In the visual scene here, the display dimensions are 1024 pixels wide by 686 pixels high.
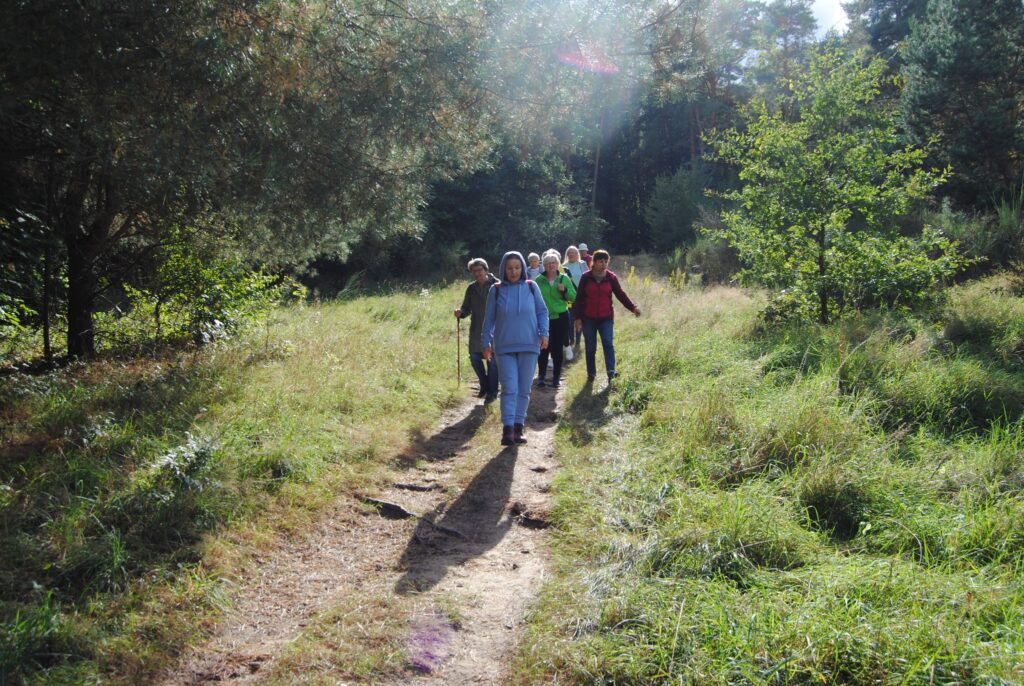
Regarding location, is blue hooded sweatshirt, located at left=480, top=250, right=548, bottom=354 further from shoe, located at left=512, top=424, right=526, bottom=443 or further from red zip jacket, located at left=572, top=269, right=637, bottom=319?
red zip jacket, located at left=572, top=269, right=637, bottom=319

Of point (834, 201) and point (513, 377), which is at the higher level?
point (834, 201)

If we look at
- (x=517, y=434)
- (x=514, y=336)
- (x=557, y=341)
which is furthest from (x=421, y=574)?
(x=557, y=341)

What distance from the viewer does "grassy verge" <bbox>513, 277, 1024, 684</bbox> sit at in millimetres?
2893

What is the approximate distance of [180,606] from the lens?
3.62 meters

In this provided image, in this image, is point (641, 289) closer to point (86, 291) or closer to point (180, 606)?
point (86, 291)

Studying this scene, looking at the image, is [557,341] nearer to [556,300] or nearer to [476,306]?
[556,300]

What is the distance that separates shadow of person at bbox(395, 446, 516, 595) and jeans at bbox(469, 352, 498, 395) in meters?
2.58

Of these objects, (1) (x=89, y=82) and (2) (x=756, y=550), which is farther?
(1) (x=89, y=82)

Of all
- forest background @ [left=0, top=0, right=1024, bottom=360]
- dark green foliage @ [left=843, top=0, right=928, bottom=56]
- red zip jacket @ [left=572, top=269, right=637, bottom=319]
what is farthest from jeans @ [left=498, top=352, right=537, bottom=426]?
dark green foliage @ [left=843, top=0, right=928, bottom=56]

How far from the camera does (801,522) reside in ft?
14.0

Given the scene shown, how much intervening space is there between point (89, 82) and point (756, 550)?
18.6ft

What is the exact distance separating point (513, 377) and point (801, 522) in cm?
310

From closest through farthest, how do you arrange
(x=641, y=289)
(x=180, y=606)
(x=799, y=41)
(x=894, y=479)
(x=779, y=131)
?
(x=180, y=606), (x=894, y=479), (x=779, y=131), (x=641, y=289), (x=799, y=41)

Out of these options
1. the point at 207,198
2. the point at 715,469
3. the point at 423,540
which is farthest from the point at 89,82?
the point at 715,469
